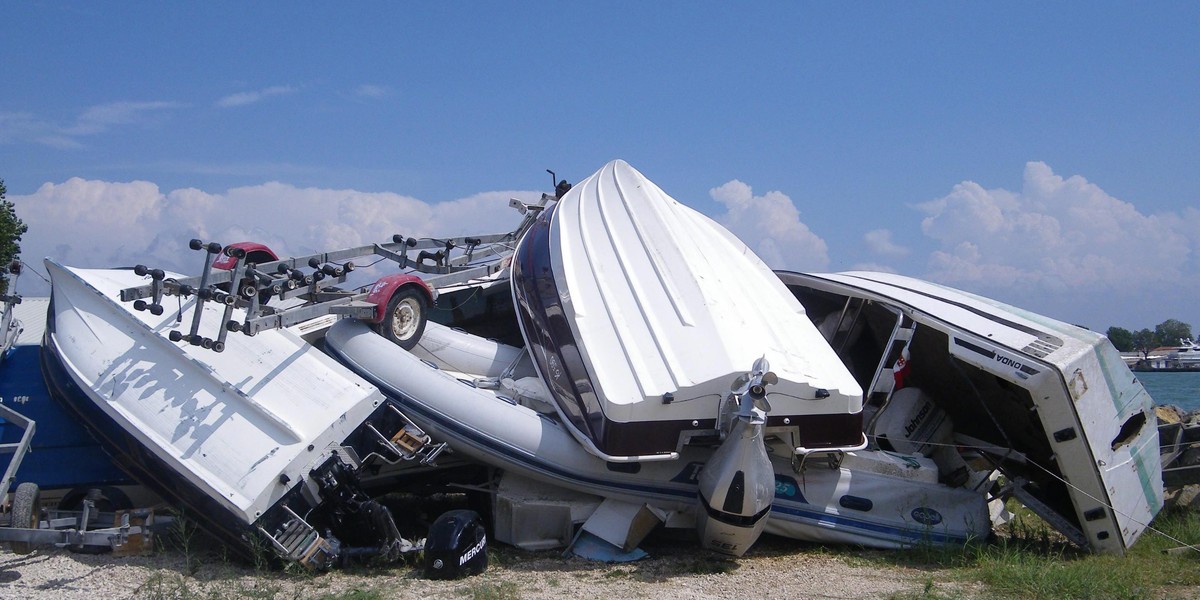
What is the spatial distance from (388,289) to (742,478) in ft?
13.4

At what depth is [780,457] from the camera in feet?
26.9

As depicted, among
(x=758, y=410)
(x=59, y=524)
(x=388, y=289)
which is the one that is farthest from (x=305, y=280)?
(x=758, y=410)

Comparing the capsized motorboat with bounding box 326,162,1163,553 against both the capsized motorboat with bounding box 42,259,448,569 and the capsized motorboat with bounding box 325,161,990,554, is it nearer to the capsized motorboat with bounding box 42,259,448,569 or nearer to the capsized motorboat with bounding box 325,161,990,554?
the capsized motorboat with bounding box 325,161,990,554

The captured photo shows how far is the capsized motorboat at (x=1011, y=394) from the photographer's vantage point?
7898 millimetres

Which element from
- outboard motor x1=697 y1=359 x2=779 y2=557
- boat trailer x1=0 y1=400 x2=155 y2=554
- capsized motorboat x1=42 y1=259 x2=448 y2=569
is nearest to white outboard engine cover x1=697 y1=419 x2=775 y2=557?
outboard motor x1=697 y1=359 x2=779 y2=557

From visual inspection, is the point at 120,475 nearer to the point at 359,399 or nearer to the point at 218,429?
the point at 218,429

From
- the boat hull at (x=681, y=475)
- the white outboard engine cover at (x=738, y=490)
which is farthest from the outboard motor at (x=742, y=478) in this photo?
the boat hull at (x=681, y=475)

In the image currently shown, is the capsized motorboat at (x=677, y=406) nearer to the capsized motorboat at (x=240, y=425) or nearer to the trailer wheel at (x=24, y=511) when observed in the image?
the capsized motorboat at (x=240, y=425)

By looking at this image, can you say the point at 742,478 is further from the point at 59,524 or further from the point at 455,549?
the point at 59,524

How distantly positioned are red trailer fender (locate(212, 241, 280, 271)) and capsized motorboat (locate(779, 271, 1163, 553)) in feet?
20.1

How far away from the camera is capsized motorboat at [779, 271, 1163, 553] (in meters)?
7.90

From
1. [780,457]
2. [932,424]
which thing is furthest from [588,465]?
[932,424]

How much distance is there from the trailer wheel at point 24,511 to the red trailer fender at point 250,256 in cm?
322

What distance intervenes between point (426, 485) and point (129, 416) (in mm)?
2692
